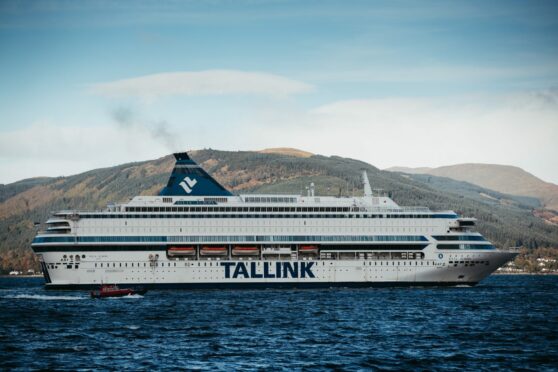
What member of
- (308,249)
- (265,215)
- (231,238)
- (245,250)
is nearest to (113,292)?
(231,238)

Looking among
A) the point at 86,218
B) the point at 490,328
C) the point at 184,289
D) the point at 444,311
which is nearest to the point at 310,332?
the point at 490,328

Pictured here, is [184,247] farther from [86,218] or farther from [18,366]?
[18,366]

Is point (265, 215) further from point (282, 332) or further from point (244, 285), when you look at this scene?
point (282, 332)

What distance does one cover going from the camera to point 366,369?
39.3m

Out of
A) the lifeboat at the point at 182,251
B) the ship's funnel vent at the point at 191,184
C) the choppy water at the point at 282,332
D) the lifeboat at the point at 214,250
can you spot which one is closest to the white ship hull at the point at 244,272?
the lifeboat at the point at 182,251

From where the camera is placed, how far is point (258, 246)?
8569 centimetres

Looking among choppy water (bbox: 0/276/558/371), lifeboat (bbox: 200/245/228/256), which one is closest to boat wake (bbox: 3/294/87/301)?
choppy water (bbox: 0/276/558/371)

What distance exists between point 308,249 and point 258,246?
16.7 feet

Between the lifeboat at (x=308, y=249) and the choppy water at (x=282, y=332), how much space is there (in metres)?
8.32

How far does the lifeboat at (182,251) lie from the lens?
84500 millimetres

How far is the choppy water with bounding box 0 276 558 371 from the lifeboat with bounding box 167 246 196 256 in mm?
6860

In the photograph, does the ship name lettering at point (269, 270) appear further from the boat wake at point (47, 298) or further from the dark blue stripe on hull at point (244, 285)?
the boat wake at point (47, 298)

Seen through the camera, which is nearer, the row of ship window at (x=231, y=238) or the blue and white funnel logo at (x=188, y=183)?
the row of ship window at (x=231, y=238)

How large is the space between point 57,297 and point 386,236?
32.8 m
